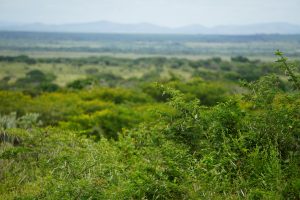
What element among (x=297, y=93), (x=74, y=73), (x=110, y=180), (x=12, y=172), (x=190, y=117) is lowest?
(x=74, y=73)

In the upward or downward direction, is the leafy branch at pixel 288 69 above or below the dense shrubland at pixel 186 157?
above

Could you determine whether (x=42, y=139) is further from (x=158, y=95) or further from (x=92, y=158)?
(x=158, y=95)

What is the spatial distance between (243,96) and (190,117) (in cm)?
94

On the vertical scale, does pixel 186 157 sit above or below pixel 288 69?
below

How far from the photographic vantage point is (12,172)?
26.7 ft

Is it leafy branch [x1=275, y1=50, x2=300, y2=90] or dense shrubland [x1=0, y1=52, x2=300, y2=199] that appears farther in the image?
leafy branch [x1=275, y1=50, x2=300, y2=90]

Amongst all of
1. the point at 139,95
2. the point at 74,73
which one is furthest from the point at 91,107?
the point at 74,73

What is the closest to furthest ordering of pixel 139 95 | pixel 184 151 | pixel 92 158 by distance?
pixel 184 151
pixel 92 158
pixel 139 95

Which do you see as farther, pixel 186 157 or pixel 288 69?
pixel 288 69

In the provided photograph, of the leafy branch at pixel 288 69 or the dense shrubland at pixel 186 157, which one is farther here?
the leafy branch at pixel 288 69

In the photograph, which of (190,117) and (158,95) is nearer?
(190,117)

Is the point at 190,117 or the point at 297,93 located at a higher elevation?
the point at 297,93

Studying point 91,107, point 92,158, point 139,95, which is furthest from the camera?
point 139,95

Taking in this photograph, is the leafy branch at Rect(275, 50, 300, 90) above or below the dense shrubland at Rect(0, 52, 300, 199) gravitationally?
above
